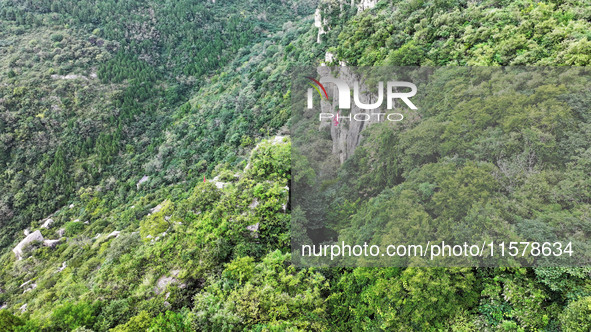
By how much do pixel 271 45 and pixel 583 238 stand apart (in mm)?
72902

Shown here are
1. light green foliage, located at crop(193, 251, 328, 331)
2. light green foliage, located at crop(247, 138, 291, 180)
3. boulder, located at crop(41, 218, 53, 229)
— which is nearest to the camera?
light green foliage, located at crop(193, 251, 328, 331)

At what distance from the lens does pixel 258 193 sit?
23.0 m

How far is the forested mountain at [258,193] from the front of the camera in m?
15.1

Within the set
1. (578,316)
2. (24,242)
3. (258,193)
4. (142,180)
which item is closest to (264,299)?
(258,193)

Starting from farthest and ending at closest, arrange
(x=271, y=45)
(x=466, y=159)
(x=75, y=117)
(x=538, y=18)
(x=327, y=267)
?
(x=271, y=45) → (x=75, y=117) → (x=538, y=18) → (x=327, y=267) → (x=466, y=159)

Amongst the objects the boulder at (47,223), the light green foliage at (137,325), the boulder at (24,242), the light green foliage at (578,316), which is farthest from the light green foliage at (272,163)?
the boulder at (47,223)

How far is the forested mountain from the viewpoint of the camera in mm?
15102

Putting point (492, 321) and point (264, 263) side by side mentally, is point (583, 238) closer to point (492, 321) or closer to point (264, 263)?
point (492, 321)

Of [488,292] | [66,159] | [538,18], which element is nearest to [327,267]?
[488,292]

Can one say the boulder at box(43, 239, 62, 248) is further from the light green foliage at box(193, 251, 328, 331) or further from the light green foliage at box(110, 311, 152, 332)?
the light green foliage at box(193, 251, 328, 331)

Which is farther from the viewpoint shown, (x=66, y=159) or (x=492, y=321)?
(x=66, y=159)

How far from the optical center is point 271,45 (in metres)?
74.6

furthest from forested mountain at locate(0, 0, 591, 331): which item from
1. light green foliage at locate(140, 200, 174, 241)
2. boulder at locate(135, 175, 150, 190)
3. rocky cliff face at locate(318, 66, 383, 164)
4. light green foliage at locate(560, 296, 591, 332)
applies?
rocky cliff face at locate(318, 66, 383, 164)

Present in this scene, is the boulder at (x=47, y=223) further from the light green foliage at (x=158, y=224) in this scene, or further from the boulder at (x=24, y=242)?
the light green foliage at (x=158, y=224)
